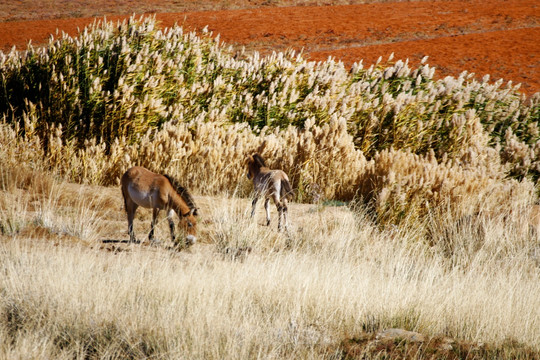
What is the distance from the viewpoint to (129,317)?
166 inches

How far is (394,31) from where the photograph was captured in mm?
28328

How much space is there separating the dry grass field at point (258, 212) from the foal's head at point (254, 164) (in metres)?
0.44

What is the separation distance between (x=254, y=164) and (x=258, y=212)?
682 mm

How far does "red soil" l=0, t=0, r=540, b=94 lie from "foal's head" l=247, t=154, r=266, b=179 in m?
13.4

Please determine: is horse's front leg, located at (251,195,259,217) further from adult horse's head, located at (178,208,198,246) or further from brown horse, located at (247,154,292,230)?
adult horse's head, located at (178,208,198,246)

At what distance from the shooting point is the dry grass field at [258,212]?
167 inches

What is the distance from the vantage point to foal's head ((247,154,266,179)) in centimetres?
754

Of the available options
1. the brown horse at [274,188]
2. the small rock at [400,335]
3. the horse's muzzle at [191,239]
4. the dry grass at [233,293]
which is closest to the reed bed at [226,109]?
the brown horse at [274,188]

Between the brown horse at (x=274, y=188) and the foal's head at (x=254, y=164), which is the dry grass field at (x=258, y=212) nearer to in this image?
the brown horse at (x=274, y=188)

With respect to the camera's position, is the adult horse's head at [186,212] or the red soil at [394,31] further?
the red soil at [394,31]

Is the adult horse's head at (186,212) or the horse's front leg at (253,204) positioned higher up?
the adult horse's head at (186,212)

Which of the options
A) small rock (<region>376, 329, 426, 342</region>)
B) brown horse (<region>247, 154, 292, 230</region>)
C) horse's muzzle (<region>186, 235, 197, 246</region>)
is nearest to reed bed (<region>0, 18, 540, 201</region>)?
brown horse (<region>247, 154, 292, 230</region>)

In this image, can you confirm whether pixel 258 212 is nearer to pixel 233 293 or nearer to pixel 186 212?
pixel 186 212

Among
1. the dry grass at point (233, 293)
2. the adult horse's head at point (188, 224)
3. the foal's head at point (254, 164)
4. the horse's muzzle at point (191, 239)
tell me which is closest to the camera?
the dry grass at point (233, 293)
